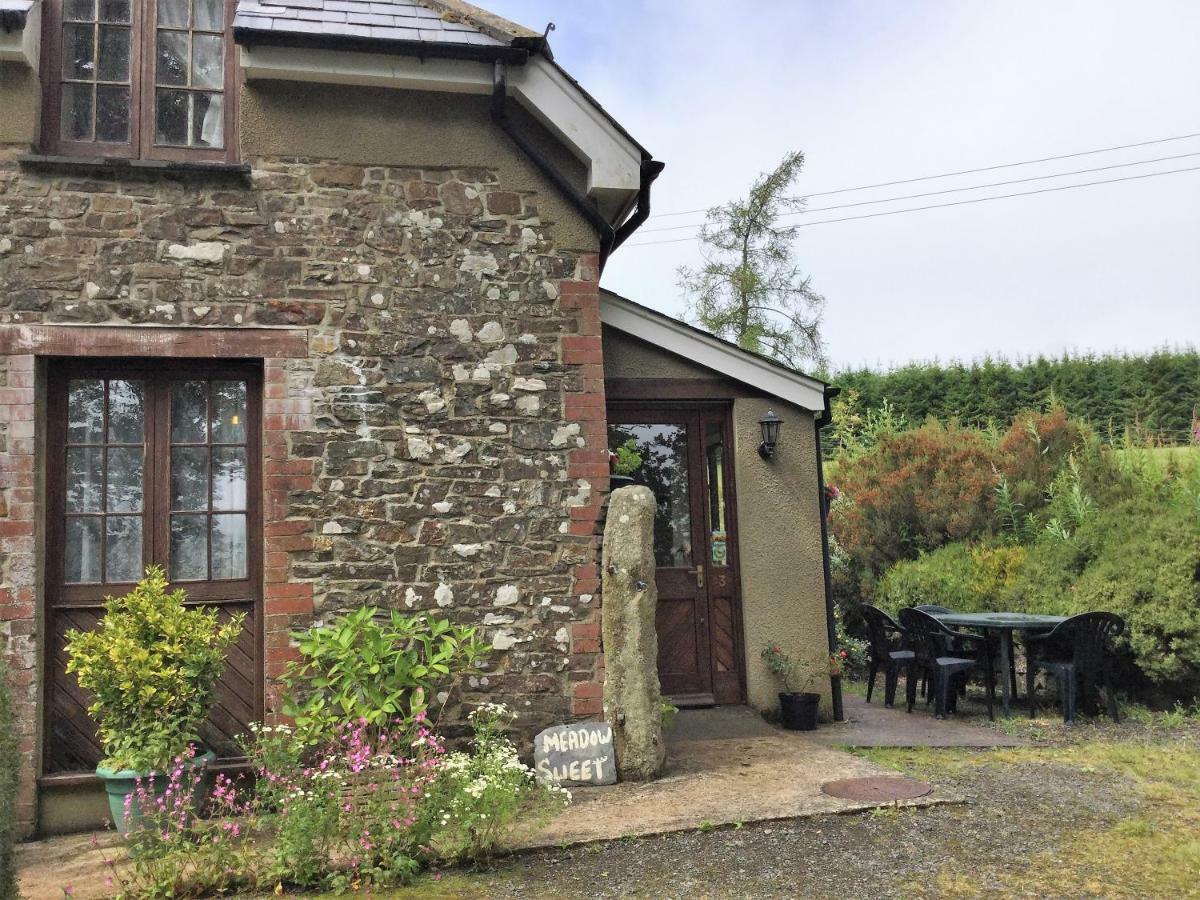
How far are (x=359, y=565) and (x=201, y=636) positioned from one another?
1050mm

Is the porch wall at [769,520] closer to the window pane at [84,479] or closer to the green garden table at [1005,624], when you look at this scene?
the green garden table at [1005,624]

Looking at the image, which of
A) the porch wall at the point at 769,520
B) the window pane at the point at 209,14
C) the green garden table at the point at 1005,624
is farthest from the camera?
the porch wall at the point at 769,520

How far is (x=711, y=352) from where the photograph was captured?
25.5 ft

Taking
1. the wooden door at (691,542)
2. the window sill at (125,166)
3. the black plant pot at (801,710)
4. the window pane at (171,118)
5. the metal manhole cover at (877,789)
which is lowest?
the metal manhole cover at (877,789)

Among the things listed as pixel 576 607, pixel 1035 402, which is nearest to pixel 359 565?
pixel 576 607

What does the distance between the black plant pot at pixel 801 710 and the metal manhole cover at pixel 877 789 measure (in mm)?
1709

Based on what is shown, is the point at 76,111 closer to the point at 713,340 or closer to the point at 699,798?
the point at 713,340

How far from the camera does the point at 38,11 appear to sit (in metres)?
5.79

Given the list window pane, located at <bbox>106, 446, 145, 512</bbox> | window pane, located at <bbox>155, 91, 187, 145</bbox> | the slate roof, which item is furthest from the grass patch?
window pane, located at <bbox>155, 91, 187, 145</bbox>

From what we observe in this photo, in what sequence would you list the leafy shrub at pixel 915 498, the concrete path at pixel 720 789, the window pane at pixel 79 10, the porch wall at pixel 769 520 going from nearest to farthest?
the concrete path at pixel 720 789, the window pane at pixel 79 10, the porch wall at pixel 769 520, the leafy shrub at pixel 915 498

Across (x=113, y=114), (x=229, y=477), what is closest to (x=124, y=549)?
(x=229, y=477)

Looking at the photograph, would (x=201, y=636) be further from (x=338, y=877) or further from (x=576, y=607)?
(x=576, y=607)

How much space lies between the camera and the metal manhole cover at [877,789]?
539 centimetres

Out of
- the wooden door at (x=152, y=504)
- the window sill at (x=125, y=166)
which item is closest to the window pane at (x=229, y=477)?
the wooden door at (x=152, y=504)
